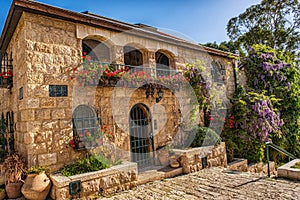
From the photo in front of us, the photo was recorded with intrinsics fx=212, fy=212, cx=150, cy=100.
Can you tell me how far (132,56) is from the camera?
7242 millimetres

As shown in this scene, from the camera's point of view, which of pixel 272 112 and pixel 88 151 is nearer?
pixel 88 151

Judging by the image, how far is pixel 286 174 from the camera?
5.44 meters

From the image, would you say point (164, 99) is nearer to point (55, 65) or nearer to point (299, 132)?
point (55, 65)

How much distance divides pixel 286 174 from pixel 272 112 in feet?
11.8

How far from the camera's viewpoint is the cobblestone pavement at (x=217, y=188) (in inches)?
173

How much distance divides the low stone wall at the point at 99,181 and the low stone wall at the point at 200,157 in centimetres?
176

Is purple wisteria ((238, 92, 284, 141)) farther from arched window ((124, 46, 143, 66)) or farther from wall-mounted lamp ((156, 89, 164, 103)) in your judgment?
arched window ((124, 46, 143, 66))

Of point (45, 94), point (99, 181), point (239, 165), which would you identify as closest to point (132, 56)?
point (45, 94)

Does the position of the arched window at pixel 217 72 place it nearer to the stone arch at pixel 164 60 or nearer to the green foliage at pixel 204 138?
the stone arch at pixel 164 60

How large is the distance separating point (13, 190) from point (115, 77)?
329 centimetres

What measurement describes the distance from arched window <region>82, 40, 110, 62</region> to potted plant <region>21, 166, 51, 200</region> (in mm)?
3288

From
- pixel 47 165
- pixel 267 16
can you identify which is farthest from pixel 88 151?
pixel 267 16

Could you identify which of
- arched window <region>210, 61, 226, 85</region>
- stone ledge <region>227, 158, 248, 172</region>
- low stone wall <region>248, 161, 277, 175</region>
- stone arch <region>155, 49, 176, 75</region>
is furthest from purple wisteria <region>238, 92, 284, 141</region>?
stone arch <region>155, 49, 176, 75</region>

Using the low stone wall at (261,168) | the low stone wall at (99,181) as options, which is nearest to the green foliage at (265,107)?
the low stone wall at (261,168)
